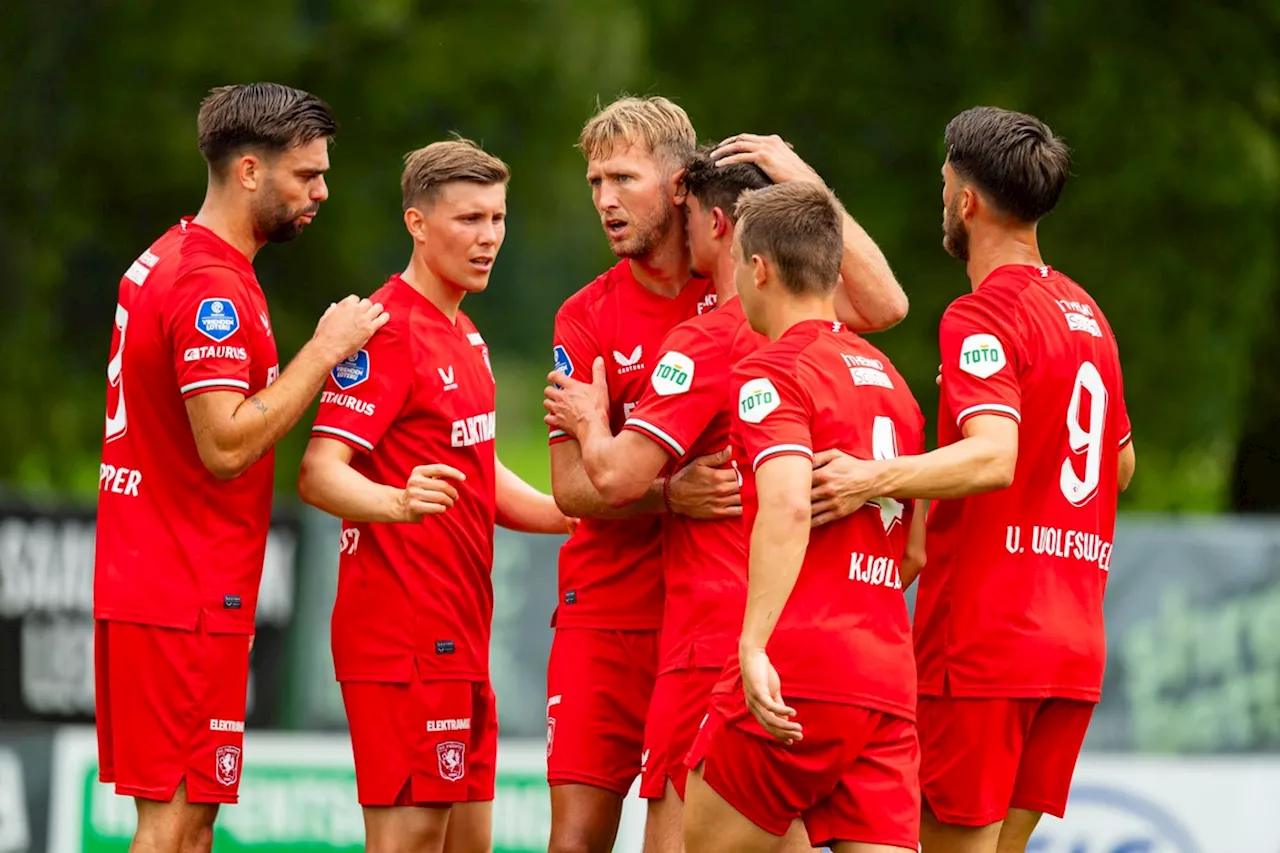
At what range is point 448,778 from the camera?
22.7 feet

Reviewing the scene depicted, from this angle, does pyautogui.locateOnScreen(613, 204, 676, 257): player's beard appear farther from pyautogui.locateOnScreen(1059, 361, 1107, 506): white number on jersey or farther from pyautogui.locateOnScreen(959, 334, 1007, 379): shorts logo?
pyautogui.locateOnScreen(1059, 361, 1107, 506): white number on jersey

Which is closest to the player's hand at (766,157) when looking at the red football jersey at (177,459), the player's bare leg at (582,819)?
the red football jersey at (177,459)

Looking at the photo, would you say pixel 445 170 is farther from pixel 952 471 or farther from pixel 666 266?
pixel 952 471

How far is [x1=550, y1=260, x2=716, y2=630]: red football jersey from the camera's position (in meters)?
7.08

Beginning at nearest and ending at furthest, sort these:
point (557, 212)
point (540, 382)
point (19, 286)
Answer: point (19, 286) < point (557, 212) < point (540, 382)

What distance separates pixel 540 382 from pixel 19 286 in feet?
103

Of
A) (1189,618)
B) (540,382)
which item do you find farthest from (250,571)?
(540,382)

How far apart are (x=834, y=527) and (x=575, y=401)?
1385mm

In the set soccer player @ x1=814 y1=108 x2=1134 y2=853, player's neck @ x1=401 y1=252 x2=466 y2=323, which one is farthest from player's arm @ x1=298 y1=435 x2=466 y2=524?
soccer player @ x1=814 y1=108 x2=1134 y2=853

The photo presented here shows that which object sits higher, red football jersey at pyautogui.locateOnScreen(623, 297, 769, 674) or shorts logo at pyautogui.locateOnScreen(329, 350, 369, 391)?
shorts logo at pyautogui.locateOnScreen(329, 350, 369, 391)

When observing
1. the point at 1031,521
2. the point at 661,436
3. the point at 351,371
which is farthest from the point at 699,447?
the point at 351,371

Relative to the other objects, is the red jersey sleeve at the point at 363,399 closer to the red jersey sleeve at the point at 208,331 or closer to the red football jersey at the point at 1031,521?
the red jersey sleeve at the point at 208,331

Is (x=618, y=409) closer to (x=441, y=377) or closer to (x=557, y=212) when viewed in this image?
(x=441, y=377)

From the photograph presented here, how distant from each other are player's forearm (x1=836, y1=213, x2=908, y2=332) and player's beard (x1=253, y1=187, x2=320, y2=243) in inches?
77.2
